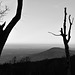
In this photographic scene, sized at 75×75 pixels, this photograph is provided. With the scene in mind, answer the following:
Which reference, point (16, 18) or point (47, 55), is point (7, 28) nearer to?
point (16, 18)

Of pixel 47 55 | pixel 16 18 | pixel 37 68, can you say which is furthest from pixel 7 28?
pixel 47 55

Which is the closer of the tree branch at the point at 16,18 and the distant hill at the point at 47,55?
the tree branch at the point at 16,18

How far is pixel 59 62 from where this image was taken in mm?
23203

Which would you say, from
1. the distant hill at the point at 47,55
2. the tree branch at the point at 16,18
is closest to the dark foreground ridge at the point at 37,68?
the tree branch at the point at 16,18

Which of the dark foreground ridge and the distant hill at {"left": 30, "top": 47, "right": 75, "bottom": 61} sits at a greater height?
the distant hill at {"left": 30, "top": 47, "right": 75, "bottom": 61}

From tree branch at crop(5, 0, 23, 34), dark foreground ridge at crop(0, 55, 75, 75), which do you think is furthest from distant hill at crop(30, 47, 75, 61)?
tree branch at crop(5, 0, 23, 34)

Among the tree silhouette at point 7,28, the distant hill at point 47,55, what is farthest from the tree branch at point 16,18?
the distant hill at point 47,55

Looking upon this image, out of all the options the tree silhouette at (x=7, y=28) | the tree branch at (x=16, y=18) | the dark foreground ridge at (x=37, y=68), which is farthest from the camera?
the dark foreground ridge at (x=37, y=68)

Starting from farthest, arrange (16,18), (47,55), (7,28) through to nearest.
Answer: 1. (47,55)
2. (16,18)
3. (7,28)

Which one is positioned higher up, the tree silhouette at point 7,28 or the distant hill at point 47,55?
the distant hill at point 47,55

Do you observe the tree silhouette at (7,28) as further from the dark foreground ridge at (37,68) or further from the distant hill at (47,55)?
the distant hill at (47,55)

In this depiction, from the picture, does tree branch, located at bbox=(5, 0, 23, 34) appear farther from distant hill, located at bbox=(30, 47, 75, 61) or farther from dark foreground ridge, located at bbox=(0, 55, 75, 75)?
distant hill, located at bbox=(30, 47, 75, 61)

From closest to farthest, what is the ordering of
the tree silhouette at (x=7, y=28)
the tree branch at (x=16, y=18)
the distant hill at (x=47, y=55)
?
the tree silhouette at (x=7, y=28), the tree branch at (x=16, y=18), the distant hill at (x=47, y=55)

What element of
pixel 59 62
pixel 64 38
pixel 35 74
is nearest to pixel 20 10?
pixel 64 38
